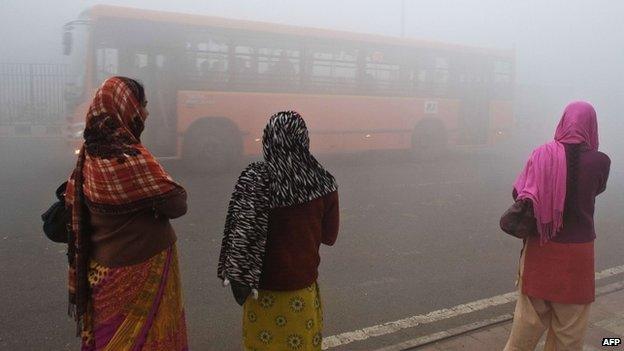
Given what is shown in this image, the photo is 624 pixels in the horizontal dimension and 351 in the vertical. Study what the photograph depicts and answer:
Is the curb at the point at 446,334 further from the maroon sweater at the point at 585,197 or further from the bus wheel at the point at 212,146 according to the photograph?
the bus wheel at the point at 212,146

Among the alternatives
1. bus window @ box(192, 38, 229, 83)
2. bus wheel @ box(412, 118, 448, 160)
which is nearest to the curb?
bus window @ box(192, 38, 229, 83)

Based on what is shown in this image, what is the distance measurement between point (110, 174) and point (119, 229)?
231mm

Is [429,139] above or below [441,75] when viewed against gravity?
below

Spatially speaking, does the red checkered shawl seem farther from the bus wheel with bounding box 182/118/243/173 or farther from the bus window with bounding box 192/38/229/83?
the bus window with bounding box 192/38/229/83

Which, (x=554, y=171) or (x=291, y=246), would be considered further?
(x=554, y=171)

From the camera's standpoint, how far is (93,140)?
2.16 meters

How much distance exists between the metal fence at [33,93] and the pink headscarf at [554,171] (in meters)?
17.7

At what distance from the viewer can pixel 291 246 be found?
2193 millimetres

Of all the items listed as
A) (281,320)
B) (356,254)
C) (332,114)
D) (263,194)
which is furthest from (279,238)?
(332,114)

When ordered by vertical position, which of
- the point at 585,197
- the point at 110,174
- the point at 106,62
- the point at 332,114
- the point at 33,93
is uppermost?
the point at 106,62

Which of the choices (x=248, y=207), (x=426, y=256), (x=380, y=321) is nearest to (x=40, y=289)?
(x=380, y=321)

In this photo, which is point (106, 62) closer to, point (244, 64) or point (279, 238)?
point (244, 64)

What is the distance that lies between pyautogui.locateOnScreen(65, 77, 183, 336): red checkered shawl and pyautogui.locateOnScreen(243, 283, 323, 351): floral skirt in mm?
595

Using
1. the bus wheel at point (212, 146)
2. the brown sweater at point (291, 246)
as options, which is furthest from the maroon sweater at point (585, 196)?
the bus wheel at point (212, 146)
